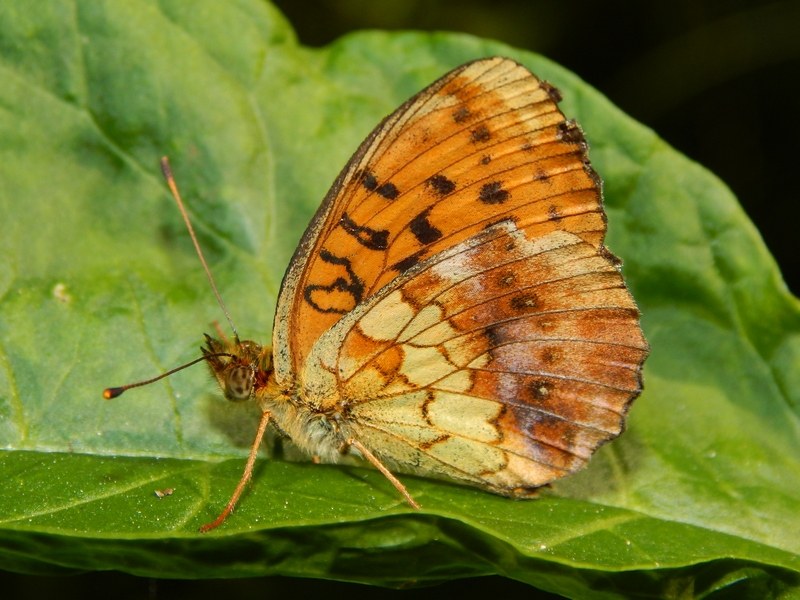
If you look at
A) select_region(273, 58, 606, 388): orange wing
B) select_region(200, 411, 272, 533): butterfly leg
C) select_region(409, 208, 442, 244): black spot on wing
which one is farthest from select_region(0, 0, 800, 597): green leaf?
select_region(409, 208, 442, 244): black spot on wing

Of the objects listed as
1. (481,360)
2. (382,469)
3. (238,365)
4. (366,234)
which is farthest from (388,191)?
(382,469)

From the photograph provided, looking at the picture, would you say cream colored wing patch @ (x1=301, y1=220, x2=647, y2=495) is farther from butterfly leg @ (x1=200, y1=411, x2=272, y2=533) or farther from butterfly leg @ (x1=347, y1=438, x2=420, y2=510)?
butterfly leg @ (x1=200, y1=411, x2=272, y2=533)

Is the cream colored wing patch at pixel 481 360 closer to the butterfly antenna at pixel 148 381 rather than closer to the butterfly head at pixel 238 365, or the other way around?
the butterfly head at pixel 238 365

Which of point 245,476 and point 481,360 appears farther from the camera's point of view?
point 481,360

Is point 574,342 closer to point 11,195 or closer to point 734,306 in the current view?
point 734,306

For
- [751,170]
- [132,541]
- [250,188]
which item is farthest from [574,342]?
[751,170]

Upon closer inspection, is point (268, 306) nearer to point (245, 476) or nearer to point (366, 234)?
point (366, 234)

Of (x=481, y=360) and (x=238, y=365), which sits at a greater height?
(x=481, y=360)
